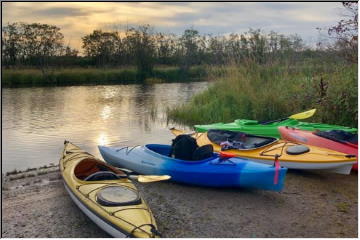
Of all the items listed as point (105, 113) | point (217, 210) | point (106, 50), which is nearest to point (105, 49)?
point (106, 50)

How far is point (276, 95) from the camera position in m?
8.32

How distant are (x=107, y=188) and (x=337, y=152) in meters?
2.64

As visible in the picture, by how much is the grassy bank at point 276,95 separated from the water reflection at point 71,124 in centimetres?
106

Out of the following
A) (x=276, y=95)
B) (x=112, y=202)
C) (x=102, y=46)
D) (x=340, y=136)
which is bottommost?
(x=112, y=202)

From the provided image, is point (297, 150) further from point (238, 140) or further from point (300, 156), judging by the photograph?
point (238, 140)

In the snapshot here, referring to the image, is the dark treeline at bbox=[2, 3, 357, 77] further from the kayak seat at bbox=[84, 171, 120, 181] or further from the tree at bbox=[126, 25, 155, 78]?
the kayak seat at bbox=[84, 171, 120, 181]

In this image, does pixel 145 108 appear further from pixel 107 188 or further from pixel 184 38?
pixel 184 38

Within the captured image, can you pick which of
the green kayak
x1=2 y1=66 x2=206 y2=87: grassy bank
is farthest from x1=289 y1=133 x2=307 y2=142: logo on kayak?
x1=2 y1=66 x2=206 y2=87: grassy bank

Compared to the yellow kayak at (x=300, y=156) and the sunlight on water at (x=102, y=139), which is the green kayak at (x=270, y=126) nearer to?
the yellow kayak at (x=300, y=156)

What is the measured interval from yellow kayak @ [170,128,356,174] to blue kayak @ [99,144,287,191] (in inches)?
16.8

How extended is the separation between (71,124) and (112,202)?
676cm

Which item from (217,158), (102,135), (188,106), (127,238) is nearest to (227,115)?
(188,106)

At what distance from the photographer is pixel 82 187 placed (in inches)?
154

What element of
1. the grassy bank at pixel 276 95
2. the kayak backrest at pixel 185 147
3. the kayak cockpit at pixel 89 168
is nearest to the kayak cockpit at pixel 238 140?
the kayak backrest at pixel 185 147
